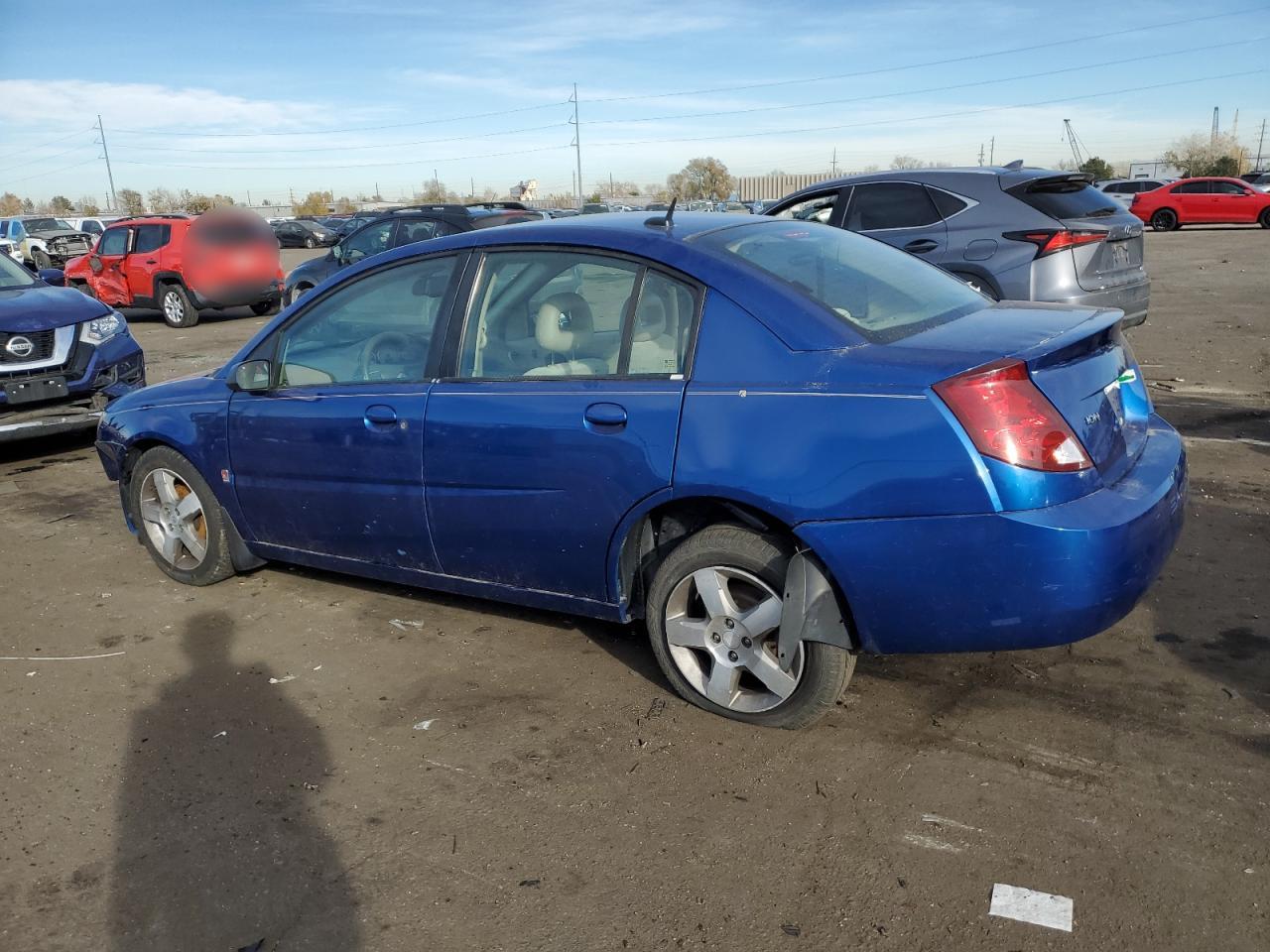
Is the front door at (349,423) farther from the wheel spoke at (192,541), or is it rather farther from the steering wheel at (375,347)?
the wheel spoke at (192,541)

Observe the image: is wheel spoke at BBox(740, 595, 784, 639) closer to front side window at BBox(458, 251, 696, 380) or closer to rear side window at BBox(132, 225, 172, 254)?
front side window at BBox(458, 251, 696, 380)

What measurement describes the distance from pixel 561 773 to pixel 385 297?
211cm

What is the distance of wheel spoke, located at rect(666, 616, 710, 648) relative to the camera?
137 inches

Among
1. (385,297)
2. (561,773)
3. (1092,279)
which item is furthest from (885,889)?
(1092,279)

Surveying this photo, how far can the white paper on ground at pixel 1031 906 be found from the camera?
251 cm

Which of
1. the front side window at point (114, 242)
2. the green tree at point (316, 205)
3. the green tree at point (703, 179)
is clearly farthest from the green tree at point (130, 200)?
the front side window at point (114, 242)

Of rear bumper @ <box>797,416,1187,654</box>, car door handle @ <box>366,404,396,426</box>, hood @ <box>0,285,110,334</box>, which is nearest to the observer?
rear bumper @ <box>797,416,1187,654</box>

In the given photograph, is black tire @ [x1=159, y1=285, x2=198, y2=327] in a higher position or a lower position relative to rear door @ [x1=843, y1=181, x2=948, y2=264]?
lower

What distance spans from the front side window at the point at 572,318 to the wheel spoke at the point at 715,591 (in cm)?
68

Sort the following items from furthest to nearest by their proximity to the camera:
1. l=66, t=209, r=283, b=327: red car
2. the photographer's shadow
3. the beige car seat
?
l=66, t=209, r=283, b=327: red car → the beige car seat → the photographer's shadow

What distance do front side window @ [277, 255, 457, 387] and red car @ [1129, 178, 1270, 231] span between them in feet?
101

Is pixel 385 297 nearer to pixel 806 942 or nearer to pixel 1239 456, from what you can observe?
pixel 806 942

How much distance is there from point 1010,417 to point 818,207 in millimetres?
6687

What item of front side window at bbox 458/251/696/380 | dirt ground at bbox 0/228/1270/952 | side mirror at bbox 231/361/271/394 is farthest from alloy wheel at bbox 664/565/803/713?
side mirror at bbox 231/361/271/394
